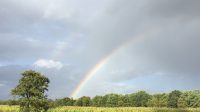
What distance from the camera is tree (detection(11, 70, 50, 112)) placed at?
33.4 metres

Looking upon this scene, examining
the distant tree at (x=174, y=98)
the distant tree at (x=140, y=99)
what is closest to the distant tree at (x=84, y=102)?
the distant tree at (x=140, y=99)

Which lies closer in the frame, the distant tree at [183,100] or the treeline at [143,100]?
the distant tree at [183,100]

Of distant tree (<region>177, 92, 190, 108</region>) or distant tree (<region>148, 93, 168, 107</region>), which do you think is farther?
distant tree (<region>148, 93, 168, 107</region>)

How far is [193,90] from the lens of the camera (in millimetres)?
133250

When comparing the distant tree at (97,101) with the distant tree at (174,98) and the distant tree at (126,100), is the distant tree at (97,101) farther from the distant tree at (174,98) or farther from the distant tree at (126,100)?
the distant tree at (174,98)

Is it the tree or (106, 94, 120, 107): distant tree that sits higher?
(106, 94, 120, 107): distant tree

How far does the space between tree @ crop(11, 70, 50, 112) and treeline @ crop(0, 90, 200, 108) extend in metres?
83.9

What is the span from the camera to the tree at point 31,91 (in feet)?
110

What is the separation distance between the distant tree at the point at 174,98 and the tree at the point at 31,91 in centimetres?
9934

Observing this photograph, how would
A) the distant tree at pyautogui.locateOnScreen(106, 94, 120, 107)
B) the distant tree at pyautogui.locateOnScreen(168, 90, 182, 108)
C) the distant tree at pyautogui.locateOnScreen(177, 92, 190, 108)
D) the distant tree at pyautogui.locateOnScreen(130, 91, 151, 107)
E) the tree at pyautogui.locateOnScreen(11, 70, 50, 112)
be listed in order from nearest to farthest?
the tree at pyautogui.locateOnScreen(11, 70, 50, 112) < the distant tree at pyautogui.locateOnScreen(177, 92, 190, 108) < the distant tree at pyautogui.locateOnScreen(168, 90, 182, 108) < the distant tree at pyautogui.locateOnScreen(130, 91, 151, 107) < the distant tree at pyautogui.locateOnScreen(106, 94, 120, 107)

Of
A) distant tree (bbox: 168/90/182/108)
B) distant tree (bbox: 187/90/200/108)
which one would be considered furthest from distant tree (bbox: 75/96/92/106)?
distant tree (bbox: 187/90/200/108)

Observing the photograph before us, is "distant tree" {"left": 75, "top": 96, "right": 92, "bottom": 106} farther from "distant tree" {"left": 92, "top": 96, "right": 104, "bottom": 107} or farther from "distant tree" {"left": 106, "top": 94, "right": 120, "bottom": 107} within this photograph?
"distant tree" {"left": 106, "top": 94, "right": 120, "bottom": 107}

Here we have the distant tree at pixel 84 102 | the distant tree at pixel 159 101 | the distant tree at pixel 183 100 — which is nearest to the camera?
the distant tree at pixel 183 100

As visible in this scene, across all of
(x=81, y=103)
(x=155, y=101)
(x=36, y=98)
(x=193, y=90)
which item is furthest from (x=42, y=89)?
(x=81, y=103)
